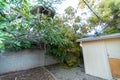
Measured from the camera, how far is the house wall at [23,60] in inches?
313

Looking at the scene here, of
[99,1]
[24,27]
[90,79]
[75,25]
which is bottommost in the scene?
[90,79]

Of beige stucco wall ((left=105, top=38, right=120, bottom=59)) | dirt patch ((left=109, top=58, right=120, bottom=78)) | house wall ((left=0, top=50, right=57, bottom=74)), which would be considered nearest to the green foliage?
house wall ((left=0, top=50, right=57, bottom=74))

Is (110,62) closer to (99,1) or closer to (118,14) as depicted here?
(118,14)

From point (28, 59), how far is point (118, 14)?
716 centimetres

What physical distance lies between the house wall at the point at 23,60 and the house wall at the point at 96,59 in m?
3.74

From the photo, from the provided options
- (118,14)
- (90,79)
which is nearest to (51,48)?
(90,79)

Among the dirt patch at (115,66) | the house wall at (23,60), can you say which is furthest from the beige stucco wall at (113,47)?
the house wall at (23,60)

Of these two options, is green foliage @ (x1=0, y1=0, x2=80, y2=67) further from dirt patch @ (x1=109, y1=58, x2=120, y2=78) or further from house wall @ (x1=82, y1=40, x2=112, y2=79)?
dirt patch @ (x1=109, y1=58, x2=120, y2=78)

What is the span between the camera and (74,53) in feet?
29.8

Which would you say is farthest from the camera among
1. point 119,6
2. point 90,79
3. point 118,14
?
point 118,14

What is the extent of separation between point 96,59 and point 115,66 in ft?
3.78

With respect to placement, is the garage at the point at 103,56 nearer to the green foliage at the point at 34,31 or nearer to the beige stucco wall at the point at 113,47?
the beige stucco wall at the point at 113,47

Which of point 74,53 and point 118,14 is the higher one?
point 118,14

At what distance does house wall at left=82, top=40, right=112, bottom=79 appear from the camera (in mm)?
5660
